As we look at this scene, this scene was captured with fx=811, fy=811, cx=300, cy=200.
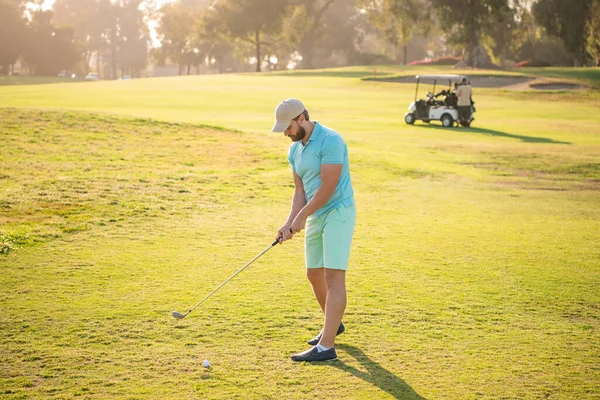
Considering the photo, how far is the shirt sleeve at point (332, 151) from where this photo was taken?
6.83m

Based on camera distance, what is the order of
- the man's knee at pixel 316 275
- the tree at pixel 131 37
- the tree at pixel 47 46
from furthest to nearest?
the tree at pixel 131 37
the tree at pixel 47 46
the man's knee at pixel 316 275

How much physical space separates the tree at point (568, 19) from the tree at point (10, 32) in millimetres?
67587

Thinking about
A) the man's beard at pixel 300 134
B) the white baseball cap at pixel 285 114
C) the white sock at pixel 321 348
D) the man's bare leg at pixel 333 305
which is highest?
the white baseball cap at pixel 285 114

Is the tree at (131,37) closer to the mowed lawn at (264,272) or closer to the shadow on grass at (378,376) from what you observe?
the mowed lawn at (264,272)

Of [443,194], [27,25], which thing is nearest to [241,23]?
[27,25]

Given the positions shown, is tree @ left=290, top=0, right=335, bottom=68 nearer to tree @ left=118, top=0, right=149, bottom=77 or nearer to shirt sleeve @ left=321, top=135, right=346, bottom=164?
tree @ left=118, top=0, right=149, bottom=77

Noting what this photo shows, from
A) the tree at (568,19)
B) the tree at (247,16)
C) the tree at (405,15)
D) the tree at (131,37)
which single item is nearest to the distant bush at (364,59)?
the tree at (247,16)

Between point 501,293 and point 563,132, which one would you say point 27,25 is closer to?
point 563,132

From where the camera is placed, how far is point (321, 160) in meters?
6.89

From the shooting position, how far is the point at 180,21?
424 ft

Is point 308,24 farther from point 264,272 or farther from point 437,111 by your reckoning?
point 264,272

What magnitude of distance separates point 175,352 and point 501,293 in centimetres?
411

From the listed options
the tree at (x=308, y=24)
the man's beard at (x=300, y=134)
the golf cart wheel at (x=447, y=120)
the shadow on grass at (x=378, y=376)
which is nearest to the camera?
the shadow on grass at (x=378, y=376)

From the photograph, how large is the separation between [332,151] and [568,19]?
70.4 meters
